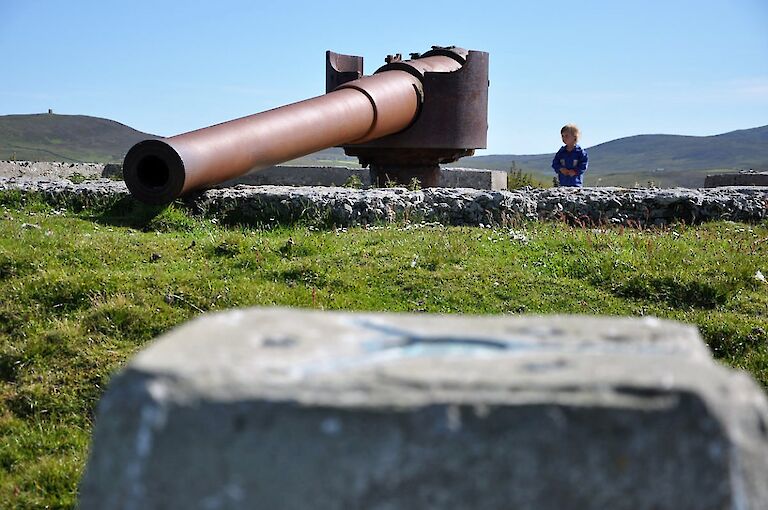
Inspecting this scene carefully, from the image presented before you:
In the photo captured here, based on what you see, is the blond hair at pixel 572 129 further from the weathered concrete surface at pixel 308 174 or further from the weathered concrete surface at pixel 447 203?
the weathered concrete surface at pixel 308 174

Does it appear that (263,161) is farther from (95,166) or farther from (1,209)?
(95,166)

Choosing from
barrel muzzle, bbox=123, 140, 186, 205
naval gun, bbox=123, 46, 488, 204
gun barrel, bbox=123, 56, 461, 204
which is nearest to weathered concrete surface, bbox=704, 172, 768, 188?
naval gun, bbox=123, 46, 488, 204

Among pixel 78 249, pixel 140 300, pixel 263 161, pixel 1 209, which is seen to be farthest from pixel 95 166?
pixel 140 300

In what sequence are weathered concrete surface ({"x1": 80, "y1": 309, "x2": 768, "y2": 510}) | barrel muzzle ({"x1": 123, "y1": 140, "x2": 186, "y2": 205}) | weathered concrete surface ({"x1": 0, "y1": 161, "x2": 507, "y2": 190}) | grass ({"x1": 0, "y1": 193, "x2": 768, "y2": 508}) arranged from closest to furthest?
weathered concrete surface ({"x1": 80, "y1": 309, "x2": 768, "y2": 510}), grass ({"x1": 0, "y1": 193, "x2": 768, "y2": 508}), barrel muzzle ({"x1": 123, "y1": 140, "x2": 186, "y2": 205}), weathered concrete surface ({"x1": 0, "y1": 161, "x2": 507, "y2": 190})

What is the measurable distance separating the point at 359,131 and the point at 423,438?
8.05 metres

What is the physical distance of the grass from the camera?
4512 millimetres

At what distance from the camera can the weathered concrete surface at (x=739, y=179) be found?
44.8 feet

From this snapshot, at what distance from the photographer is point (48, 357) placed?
4.87m

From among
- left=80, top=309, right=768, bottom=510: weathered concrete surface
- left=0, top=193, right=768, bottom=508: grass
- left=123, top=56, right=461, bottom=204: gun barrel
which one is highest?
left=123, top=56, right=461, bottom=204: gun barrel

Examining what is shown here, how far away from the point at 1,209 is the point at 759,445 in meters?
8.09

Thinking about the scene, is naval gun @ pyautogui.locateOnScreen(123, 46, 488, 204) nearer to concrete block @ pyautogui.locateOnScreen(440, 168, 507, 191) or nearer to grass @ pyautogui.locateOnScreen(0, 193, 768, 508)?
grass @ pyautogui.locateOnScreen(0, 193, 768, 508)

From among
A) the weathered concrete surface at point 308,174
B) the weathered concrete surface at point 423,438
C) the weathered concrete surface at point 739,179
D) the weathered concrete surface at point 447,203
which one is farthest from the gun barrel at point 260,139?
the weathered concrete surface at point 739,179

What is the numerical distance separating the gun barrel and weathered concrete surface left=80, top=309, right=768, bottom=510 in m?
6.08

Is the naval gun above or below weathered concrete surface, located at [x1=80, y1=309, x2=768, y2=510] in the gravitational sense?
above
